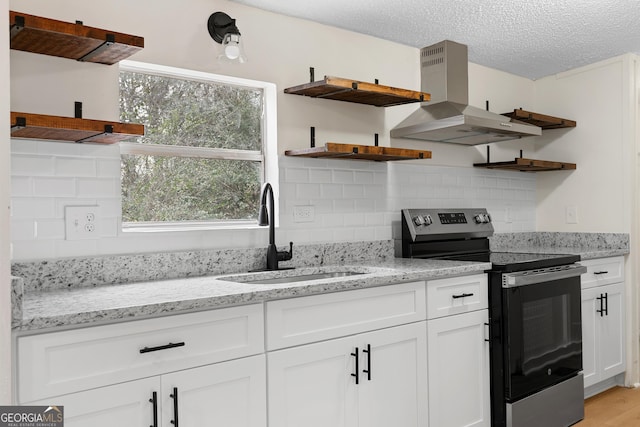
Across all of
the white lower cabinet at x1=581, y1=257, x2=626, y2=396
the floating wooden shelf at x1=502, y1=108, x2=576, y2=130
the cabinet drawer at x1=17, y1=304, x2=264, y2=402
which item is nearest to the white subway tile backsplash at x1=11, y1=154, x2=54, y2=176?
the cabinet drawer at x1=17, y1=304, x2=264, y2=402

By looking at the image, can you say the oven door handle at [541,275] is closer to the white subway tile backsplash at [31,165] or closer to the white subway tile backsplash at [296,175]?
the white subway tile backsplash at [296,175]

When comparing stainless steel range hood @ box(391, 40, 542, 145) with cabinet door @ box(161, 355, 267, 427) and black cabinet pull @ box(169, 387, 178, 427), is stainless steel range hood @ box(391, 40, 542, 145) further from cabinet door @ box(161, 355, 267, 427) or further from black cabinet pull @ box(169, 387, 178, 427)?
black cabinet pull @ box(169, 387, 178, 427)

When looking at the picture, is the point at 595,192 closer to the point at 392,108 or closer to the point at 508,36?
the point at 508,36

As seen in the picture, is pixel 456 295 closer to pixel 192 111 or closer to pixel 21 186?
pixel 192 111

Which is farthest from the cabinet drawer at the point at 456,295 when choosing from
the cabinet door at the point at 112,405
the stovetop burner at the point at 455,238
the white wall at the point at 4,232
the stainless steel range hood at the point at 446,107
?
the white wall at the point at 4,232

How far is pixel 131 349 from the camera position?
1.63 m

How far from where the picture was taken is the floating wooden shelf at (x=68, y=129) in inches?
70.9

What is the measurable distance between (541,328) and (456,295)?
595mm

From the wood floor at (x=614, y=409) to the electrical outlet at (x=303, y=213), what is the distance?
188 centimetres

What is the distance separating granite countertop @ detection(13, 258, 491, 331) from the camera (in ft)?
5.02

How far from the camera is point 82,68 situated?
7.20 ft

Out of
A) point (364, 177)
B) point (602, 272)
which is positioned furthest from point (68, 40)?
point (602, 272)

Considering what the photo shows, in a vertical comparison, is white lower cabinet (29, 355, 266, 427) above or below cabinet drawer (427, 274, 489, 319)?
below

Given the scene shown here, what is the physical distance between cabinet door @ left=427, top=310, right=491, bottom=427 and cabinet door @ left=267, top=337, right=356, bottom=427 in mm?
490
